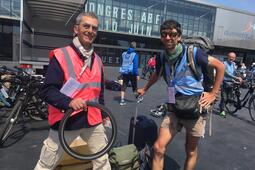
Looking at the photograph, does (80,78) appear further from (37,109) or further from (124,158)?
(37,109)

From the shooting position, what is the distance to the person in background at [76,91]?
2.29m

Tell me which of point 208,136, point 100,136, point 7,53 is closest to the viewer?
point 100,136

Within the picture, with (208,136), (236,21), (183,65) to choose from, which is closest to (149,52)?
(236,21)

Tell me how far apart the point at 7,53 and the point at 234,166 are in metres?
23.2

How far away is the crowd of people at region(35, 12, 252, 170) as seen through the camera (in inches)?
90.7

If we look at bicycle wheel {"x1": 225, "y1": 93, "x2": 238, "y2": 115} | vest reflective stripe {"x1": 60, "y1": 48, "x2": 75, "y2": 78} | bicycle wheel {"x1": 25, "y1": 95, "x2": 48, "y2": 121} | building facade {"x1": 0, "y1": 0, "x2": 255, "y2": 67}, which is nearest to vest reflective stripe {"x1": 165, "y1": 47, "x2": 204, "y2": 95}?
vest reflective stripe {"x1": 60, "y1": 48, "x2": 75, "y2": 78}

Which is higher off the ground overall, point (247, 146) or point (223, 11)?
point (223, 11)

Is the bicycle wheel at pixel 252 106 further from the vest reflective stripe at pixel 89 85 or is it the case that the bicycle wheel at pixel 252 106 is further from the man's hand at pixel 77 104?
the man's hand at pixel 77 104

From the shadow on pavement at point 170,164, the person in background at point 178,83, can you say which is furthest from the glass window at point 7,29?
the person in background at point 178,83

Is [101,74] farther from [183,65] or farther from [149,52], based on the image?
[149,52]

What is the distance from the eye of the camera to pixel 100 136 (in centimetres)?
258

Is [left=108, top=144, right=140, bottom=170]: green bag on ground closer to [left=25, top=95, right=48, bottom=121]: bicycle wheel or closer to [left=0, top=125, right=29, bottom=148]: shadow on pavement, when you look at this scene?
[left=0, top=125, right=29, bottom=148]: shadow on pavement

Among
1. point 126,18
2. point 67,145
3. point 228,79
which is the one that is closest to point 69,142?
point 67,145

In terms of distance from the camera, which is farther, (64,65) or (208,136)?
(208,136)
